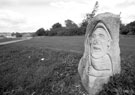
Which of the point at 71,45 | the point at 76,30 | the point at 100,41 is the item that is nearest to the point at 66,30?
the point at 76,30

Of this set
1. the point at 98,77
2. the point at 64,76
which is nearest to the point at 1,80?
the point at 64,76

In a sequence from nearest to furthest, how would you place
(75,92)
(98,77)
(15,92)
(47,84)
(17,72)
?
(98,77) → (75,92) → (15,92) → (47,84) → (17,72)

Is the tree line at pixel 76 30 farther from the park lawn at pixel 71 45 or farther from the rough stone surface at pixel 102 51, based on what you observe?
the rough stone surface at pixel 102 51

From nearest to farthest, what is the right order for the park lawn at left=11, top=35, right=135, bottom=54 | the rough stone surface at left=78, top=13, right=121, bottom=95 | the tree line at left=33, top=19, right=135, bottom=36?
the rough stone surface at left=78, top=13, right=121, bottom=95 < the park lawn at left=11, top=35, right=135, bottom=54 < the tree line at left=33, top=19, right=135, bottom=36

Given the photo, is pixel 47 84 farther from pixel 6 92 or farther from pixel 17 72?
pixel 17 72

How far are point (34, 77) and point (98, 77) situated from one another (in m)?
2.67

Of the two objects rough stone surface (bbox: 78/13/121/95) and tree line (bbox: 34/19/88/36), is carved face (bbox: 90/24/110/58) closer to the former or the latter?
rough stone surface (bbox: 78/13/121/95)

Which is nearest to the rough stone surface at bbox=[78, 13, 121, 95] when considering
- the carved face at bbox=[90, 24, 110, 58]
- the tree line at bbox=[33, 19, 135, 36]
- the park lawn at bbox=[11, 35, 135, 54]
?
the carved face at bbox=[90, 24, 110, 58]

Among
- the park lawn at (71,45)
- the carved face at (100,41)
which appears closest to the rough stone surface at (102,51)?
the carved face at (100,41)

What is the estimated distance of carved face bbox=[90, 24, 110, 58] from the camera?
2687mm

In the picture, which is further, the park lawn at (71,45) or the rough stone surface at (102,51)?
the park lawn at (71,45)

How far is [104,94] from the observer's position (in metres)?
2.56

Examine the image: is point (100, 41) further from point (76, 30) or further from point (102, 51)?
point (76, 30)

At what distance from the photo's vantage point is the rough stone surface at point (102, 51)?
2.65 meters
